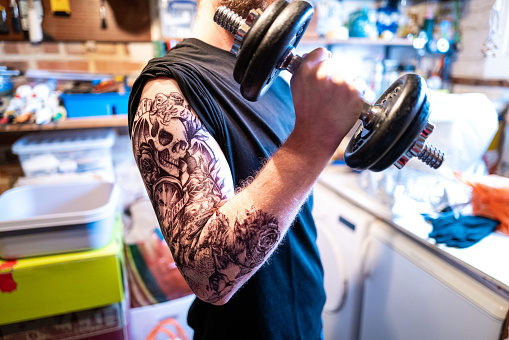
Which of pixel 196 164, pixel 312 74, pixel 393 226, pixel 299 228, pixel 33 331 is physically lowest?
pixel 33 331

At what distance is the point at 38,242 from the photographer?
3.77ft

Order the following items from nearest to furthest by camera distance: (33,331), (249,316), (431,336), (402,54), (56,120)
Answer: (249,316), (431,336), (33,331), (56,120), (402,54)

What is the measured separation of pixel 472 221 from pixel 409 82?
37.5 inches

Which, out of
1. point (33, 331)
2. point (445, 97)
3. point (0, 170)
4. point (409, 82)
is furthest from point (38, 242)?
point (445, 97)

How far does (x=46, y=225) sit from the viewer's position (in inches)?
43.9

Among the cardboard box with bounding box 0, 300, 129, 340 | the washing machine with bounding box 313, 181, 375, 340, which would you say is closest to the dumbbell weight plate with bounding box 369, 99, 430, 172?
the washing machine with bounding box 313, 181, 375, 340

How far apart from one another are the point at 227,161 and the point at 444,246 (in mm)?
848

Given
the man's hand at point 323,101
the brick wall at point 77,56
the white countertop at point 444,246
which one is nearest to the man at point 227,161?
the man's hand at point 323,101

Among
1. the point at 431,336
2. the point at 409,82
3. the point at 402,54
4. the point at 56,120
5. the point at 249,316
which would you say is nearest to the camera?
the point at 409,82

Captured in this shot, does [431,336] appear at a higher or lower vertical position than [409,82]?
lower

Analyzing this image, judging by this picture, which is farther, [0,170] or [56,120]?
[0,170]

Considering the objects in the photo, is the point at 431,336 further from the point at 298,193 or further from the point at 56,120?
the point at 56,120

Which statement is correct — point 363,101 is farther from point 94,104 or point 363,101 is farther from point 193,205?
point 94,104

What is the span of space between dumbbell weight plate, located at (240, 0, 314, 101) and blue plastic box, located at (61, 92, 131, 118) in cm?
128
